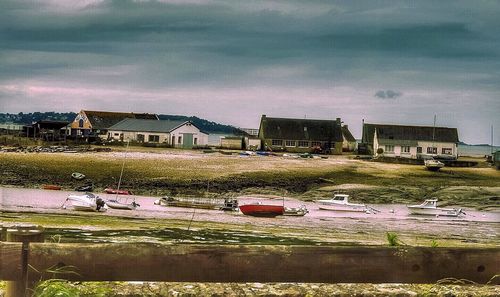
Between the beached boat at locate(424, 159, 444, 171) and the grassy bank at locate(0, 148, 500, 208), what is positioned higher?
the beached boat at locate(424, 159, 444, 171)

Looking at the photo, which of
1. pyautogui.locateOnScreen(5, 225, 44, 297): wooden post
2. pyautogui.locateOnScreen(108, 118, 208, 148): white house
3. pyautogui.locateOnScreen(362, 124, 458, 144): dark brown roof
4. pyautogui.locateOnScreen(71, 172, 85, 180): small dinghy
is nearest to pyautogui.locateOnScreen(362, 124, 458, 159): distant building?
pyautogui.locateOnScreen(362, 124, 458, 144): dark brown roof

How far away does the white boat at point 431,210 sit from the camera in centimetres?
1585

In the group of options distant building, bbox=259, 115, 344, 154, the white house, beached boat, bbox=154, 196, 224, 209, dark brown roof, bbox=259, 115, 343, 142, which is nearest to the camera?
distant building, bbox=259, 115, 344, 154

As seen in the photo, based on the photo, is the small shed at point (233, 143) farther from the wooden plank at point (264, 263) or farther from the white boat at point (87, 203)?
the white boat at point (87, 203)

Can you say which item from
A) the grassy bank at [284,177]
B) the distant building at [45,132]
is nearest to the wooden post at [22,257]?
the grassy bank at [284,177]

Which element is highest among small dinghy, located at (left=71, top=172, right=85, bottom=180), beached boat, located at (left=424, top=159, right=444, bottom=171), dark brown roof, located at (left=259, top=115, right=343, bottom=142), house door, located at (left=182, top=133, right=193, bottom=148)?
dark brown roof, located at (left=259, top=115, right=343, bottom=142)

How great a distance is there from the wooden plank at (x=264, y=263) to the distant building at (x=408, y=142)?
4.81 meters

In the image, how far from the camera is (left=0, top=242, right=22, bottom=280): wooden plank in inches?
124

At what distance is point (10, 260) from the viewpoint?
3.19 metres

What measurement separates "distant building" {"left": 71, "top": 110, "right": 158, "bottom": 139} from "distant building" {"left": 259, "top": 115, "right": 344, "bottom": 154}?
1.72m

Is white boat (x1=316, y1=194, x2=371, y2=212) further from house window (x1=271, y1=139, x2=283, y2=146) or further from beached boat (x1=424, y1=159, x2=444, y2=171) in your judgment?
house window (x1=271, y1=139, x2=283, y2=146)

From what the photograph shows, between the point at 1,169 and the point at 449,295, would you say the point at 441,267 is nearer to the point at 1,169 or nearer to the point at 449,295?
the point at 449,295

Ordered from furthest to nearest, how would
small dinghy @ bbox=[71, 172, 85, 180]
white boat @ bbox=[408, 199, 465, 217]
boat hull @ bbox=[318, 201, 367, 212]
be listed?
small dinghy @ bbox=[71, 172, 85, 180] < boat hull @ bbox=[318, 201, 367, 212] < white boat @ bbox=[408, 199, 465, 217]

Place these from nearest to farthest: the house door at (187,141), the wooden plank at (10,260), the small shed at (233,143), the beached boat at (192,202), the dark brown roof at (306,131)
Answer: the wooden plank at (10,260) → the dark brown roof at (306,131) → the small shed at (233,143) → the house door at (187,141) → the beached boat at (192,202)
